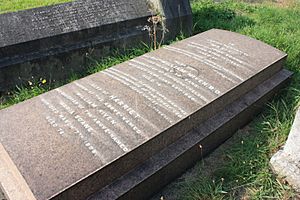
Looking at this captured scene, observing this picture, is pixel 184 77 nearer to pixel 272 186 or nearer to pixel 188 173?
pixel 188 173

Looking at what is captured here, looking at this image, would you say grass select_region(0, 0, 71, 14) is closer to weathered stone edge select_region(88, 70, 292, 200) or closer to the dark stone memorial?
the dark stone memorial

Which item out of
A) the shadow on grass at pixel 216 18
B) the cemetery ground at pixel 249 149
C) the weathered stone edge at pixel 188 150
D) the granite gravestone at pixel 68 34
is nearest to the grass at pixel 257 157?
the cemetery ground at pixel 249 149

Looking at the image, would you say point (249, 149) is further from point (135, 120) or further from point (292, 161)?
point (135, 120)

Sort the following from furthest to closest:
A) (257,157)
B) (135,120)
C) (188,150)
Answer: (257,157) < (188,150) < (135,120)

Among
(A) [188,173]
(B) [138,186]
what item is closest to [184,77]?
(A) [188,173]

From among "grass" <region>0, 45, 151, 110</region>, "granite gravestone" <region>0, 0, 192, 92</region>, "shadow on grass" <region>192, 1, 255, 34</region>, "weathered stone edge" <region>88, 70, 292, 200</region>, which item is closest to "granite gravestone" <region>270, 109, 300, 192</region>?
"weathered stone edge" <region>88, 70, 292, 200</region>

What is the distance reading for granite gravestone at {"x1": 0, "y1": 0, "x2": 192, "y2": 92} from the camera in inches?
138

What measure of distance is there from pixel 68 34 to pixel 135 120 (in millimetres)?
1813

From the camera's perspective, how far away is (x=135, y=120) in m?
2.36

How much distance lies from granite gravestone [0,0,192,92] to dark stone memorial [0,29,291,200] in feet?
3.22

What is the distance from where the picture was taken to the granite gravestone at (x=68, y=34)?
3518 millimetres

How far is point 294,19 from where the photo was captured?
5211 millimetres

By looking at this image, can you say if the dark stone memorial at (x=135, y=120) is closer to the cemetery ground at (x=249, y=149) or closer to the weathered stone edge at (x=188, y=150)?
the weathered stone edge at (x=188, y=150)

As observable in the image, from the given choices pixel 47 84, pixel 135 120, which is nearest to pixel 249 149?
pixel 135 120
